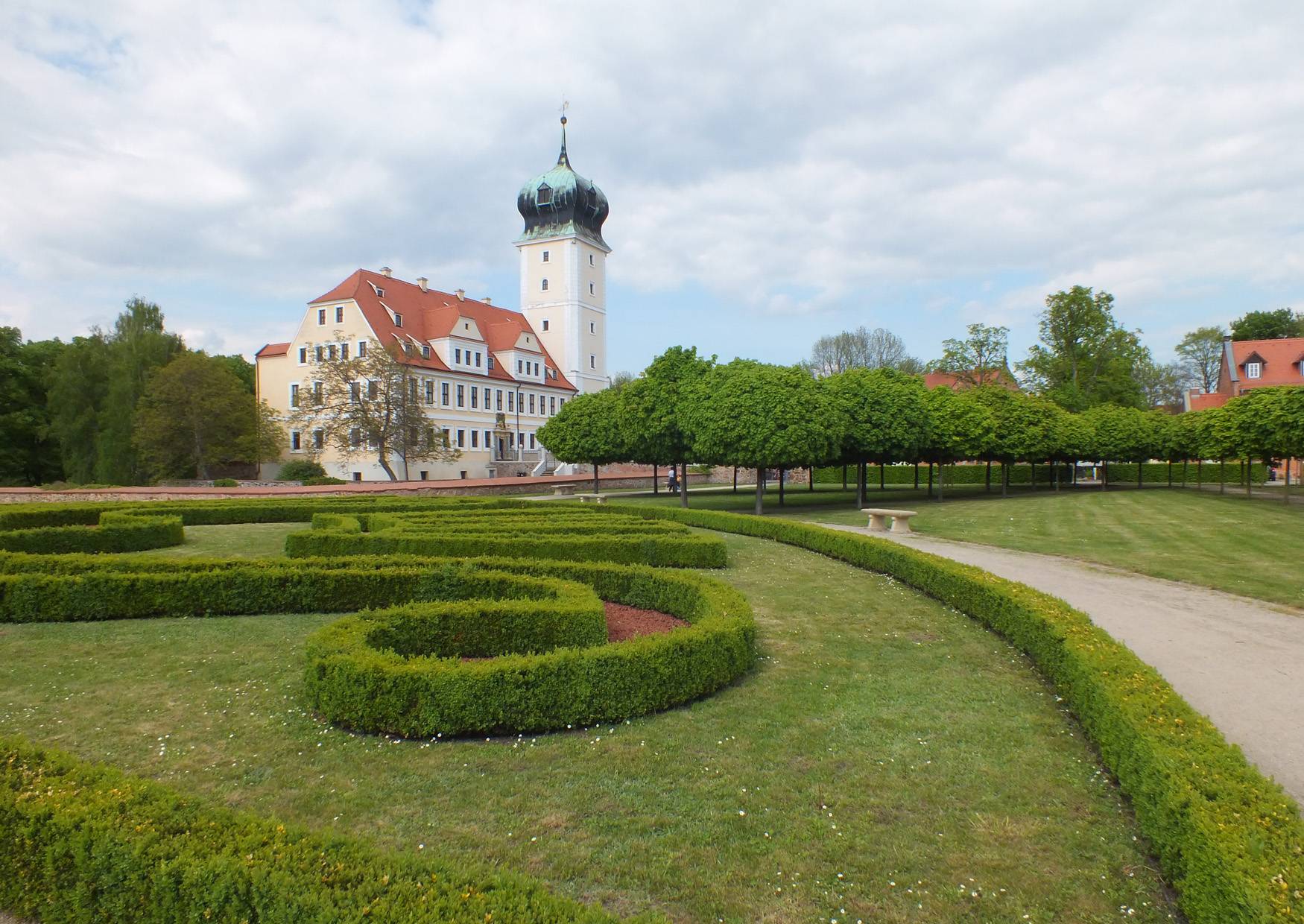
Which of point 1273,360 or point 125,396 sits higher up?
point 1273,360

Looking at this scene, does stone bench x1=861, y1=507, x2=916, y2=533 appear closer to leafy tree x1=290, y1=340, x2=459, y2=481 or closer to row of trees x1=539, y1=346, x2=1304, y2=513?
row of trees x1=539, y1=346, x2=1304, y2=513

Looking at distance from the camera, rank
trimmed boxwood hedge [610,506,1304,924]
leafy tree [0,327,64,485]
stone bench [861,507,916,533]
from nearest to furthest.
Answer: trimmed boxwood hedge [610,506,1304,924] < stone bench [861,507,916,533] < leafy tree [0,327,64,485]

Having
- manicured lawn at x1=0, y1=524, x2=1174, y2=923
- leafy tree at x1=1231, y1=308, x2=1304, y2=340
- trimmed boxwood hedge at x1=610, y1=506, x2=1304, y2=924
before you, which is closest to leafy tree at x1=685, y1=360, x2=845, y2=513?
trimmed boxwood hedge at x1=610, y1=506, x2=1304, y2=924

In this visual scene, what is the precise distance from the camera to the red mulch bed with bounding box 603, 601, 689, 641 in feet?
32.9

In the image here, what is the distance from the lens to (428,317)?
5950 cm

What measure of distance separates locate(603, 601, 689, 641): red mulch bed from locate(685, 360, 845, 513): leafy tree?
51.6 ft

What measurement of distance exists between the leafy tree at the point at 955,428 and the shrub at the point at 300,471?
35925 mm

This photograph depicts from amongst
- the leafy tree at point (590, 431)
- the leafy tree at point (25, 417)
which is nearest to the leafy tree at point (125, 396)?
the leafy tree at point (25, 417)

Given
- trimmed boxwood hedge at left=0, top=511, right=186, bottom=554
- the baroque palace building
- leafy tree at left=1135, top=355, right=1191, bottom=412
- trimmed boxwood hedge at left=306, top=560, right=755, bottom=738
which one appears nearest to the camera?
trimmed boxwood hedge at left=306, top=560, right=755, bottom=738

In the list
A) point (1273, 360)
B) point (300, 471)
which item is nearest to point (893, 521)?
point (300, 471)

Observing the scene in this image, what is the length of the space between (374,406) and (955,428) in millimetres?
33331

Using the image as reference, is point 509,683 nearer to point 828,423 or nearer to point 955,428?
point 828,423

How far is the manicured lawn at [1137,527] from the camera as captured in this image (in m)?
15.1

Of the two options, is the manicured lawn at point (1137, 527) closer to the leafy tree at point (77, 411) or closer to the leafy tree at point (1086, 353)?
the leafy tree at point (1086, 353)
